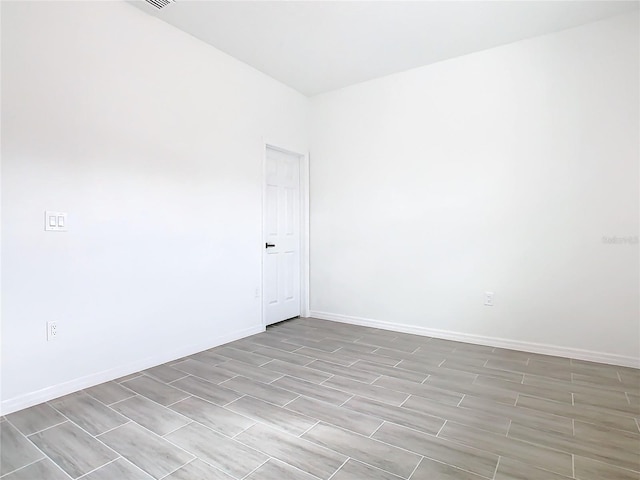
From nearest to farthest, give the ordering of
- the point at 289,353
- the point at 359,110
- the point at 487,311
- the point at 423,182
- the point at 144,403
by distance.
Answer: the point at 144,403 → the point at 289,353 → the point at 487,311 → the point at 423,182 → the point at 359,110

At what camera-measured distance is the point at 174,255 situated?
3154 mm

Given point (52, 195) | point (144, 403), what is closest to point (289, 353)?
point (144, 403)

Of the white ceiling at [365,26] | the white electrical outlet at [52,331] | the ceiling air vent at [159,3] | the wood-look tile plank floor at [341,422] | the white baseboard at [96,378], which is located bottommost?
the wood-look tile plank floor at [341,422]

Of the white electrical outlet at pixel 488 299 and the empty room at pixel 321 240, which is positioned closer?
the empty room at pixel 321 240

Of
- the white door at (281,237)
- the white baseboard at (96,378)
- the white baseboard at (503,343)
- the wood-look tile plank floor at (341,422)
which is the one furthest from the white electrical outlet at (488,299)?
the white baseboard at (96,378)

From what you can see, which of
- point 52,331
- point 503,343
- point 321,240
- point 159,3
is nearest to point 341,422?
point 52,331

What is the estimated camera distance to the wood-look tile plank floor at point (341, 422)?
1.70 m

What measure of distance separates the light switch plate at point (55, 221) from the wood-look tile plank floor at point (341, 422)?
1105mm

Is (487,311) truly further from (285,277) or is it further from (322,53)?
(322,53)

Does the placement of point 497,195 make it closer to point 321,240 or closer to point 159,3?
point 321,240

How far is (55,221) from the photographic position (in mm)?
2404

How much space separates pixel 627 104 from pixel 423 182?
68.5 inches

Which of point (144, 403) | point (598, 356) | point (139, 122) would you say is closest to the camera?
point (144, 403)

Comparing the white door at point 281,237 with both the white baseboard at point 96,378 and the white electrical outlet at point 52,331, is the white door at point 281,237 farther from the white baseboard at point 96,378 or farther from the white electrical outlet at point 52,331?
the white electrical outlet at point 52,331
